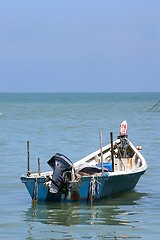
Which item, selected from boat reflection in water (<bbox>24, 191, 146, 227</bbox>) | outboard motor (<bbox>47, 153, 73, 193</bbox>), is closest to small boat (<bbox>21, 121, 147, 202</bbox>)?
outboard motor (<bbox>47, 153, 73, 193</bbox>)

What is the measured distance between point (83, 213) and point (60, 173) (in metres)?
1.09

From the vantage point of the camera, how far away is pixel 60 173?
56.0ft

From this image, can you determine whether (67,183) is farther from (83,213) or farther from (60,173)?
(83,213)

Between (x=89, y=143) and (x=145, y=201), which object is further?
(x=89, y=143)

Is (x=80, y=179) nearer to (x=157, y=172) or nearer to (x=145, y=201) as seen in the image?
(x=145, y=201)

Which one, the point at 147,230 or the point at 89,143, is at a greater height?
the point at 89,143

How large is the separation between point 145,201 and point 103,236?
433 centimetres

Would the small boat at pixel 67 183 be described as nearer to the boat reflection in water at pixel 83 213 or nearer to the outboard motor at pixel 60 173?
the outboard motor at pixel 60 173

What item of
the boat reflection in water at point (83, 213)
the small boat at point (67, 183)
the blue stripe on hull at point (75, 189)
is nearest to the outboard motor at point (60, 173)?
the small boat at point (67, 183)

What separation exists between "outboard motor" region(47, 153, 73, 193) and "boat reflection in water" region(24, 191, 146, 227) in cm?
47

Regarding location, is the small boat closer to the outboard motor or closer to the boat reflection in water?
the outboard motor

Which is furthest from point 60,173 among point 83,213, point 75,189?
point 83,213

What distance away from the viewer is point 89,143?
35.6 m

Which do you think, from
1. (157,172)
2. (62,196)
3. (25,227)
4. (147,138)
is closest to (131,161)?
(157,172)
